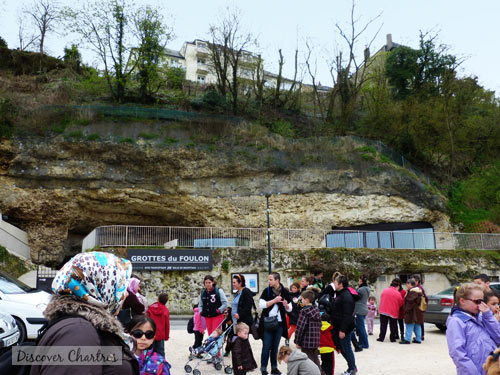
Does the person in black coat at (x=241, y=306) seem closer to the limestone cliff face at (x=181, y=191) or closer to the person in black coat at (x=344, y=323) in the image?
the person in black coat at (x=344, y=323)

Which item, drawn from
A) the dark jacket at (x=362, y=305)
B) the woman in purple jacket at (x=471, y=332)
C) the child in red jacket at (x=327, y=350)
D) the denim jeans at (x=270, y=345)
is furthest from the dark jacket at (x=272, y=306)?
Answer: the woman in purple jacket at (x=471, y=332)

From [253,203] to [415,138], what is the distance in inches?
668

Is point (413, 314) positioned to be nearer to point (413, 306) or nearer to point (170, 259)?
point (413, 306)

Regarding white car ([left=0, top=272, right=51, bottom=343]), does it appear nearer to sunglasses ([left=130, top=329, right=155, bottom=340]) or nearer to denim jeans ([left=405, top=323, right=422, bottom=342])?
sunglasses ([left=130, top=329, right=155, bottom=340])

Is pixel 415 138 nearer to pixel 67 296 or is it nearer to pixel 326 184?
pixel 326 184

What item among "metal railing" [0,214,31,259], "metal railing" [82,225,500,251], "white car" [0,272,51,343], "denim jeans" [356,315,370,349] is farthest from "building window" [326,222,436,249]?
"metal railing" [0,214,31,259]

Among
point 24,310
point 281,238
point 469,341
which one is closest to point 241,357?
point 469,341

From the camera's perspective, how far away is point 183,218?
2852cm

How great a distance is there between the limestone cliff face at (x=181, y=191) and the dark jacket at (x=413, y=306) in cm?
1677

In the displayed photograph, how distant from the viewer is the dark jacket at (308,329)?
22.1ft

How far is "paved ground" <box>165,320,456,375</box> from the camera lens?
8.31m

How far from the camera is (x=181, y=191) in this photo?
27.3 m

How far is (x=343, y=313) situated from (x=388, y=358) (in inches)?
99.8

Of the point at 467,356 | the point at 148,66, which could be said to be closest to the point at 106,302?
the point at 467,356
